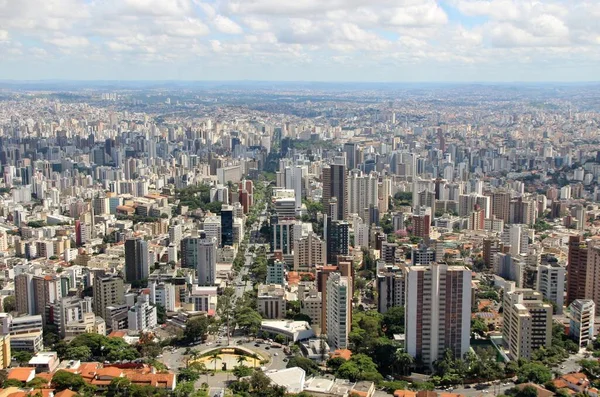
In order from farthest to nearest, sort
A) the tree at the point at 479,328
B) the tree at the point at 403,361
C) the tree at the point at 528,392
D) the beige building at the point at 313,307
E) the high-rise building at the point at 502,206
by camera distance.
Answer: the high-rise building at the point at 502,206, the beige building at the point at 313,307, the tree at the point at 479,328, the tree at the point at 403,361, the tree at the point at 528,392

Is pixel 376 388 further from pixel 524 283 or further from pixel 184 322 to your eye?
pixel 524 283

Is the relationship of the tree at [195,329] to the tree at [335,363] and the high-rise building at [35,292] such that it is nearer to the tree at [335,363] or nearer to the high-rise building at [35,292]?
the tree at [335,363]

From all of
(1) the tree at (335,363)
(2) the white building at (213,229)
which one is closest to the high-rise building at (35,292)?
(1) the tree at (335,363)

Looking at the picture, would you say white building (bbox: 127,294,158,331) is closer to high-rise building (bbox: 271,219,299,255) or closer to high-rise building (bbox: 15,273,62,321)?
high-rise building (bbox: 15,273,62,321)

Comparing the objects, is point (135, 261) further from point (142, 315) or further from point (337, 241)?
point (337, 241)

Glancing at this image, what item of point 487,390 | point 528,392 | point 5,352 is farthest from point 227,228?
point 528,392

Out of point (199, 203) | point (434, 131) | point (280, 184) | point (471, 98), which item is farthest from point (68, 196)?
point (471, 98)

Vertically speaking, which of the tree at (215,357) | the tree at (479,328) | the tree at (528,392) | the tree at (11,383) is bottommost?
the tree at (215,357)
